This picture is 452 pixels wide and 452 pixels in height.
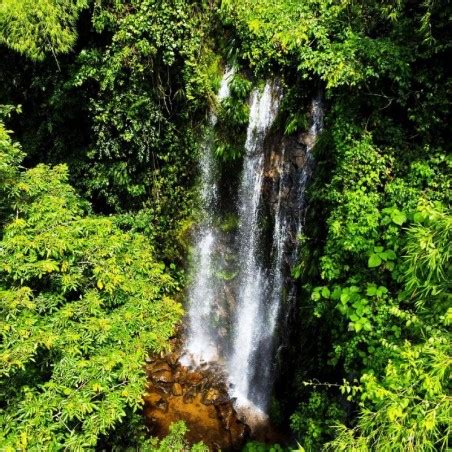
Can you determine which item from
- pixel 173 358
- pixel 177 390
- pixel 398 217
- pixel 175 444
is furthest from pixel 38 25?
pixel 177 390

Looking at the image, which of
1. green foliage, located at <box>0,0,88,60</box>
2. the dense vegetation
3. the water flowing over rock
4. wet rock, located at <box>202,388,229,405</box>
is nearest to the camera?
the dense vegetation

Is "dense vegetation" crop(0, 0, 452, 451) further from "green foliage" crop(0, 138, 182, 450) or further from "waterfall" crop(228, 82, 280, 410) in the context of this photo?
"waterfall" crop(228, 82, 280, 410)

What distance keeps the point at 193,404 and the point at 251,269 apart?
9.48ft

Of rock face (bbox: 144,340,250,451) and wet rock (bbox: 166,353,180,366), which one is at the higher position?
wet rock (bbox: 166,353,180,366)

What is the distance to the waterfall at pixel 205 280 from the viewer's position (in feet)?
26.0

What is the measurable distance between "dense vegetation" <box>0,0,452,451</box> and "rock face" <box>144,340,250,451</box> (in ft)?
3.11

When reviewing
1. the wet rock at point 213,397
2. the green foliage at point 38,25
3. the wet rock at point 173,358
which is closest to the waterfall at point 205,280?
the wet rock at point 173,358

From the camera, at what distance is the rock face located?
22.3 ft

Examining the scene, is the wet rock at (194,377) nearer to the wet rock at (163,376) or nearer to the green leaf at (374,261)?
the wet rock at (163,376)

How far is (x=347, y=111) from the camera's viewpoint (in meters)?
5.18

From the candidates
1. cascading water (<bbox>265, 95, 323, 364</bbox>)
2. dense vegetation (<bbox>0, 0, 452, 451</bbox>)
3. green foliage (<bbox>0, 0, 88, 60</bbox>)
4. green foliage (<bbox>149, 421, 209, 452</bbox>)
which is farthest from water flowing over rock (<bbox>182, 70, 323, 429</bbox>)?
green foliage (<bbox>0, 0, 88, 60</bbox>)

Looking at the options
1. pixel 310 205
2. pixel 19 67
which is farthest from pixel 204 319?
pixel 19 67

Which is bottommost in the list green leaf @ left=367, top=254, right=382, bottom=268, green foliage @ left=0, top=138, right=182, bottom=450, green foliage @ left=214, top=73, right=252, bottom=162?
green foliage @ left=0, top=138, right=182, bottom=450

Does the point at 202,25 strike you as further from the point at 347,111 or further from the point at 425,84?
the point at 425,84
